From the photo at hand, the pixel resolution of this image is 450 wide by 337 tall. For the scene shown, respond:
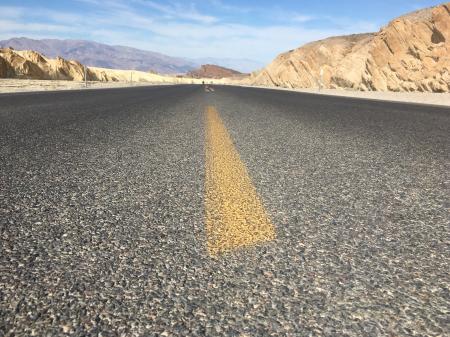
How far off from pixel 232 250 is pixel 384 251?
2.10ft

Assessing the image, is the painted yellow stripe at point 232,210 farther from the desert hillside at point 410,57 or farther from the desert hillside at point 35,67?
the desert hillside at point 35,67

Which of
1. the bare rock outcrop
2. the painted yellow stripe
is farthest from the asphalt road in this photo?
the bare rock outcrop

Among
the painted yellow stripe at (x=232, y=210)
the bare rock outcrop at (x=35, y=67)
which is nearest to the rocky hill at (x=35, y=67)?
the bare rock outcrop at (x=35, y=67)

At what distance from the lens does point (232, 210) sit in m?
2.31

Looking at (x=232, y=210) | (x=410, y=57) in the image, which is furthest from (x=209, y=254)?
(x=410, y=57)

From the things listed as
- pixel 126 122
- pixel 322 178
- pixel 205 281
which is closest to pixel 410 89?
pixel 126 122

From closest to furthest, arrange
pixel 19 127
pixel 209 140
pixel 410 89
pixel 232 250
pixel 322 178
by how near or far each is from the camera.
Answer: pixel 232 250 < pixel 322 178 < pixel 209 140 < pixel 19 127 < pixel 410 89

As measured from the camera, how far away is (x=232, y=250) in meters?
1.77

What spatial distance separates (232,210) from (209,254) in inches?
23.9

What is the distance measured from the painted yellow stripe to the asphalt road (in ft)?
0.16

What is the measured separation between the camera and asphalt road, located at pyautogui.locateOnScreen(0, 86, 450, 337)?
4.16ft

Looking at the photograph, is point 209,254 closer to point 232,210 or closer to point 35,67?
point 232,210

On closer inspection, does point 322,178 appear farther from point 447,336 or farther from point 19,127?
point 19,127

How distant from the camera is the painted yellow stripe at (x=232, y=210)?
1895 mm
